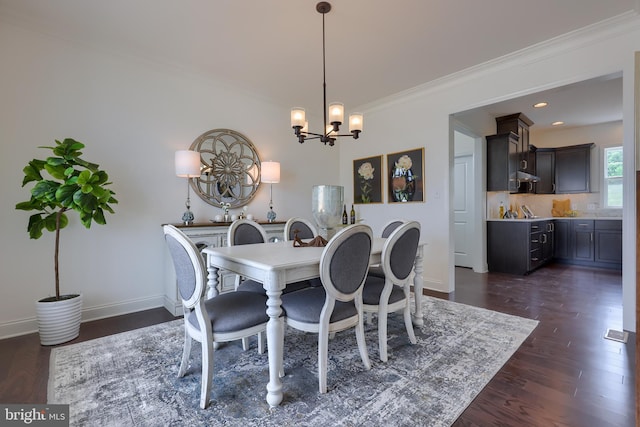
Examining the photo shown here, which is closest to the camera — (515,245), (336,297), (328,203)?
(336,297)

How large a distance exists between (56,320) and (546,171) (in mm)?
8017

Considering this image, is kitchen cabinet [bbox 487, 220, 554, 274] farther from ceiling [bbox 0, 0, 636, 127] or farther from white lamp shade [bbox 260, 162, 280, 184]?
white lamp shade [bbox 260, 162, 280, 184]

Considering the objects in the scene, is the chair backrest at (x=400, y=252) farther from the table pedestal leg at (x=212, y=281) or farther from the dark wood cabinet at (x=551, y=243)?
the dark wood cabinet at (x=551, y=243)

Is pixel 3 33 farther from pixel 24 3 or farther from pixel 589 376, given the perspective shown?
pixel 589 376

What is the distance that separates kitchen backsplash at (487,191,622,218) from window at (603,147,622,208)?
14cm

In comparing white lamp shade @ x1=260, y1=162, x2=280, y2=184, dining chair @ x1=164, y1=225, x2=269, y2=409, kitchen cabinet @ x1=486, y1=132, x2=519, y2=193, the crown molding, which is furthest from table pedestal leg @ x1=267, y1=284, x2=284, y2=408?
kitchen cabinet @ x1=486, y1=132, x2=519, y2=193

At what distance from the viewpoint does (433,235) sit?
3846 millimetres

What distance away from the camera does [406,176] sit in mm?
4145

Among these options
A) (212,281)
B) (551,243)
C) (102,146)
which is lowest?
(551,243)

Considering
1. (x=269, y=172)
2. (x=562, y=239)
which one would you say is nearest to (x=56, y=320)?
(x=269, y=172)

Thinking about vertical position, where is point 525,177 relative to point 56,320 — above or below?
above

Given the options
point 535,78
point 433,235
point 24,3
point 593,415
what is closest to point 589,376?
point 593,415

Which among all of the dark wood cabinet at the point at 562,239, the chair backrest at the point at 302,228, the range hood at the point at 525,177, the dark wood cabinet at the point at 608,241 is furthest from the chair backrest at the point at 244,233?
the dark wood cabinet at the point at 608,241

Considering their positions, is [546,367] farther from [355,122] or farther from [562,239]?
[562,239]
